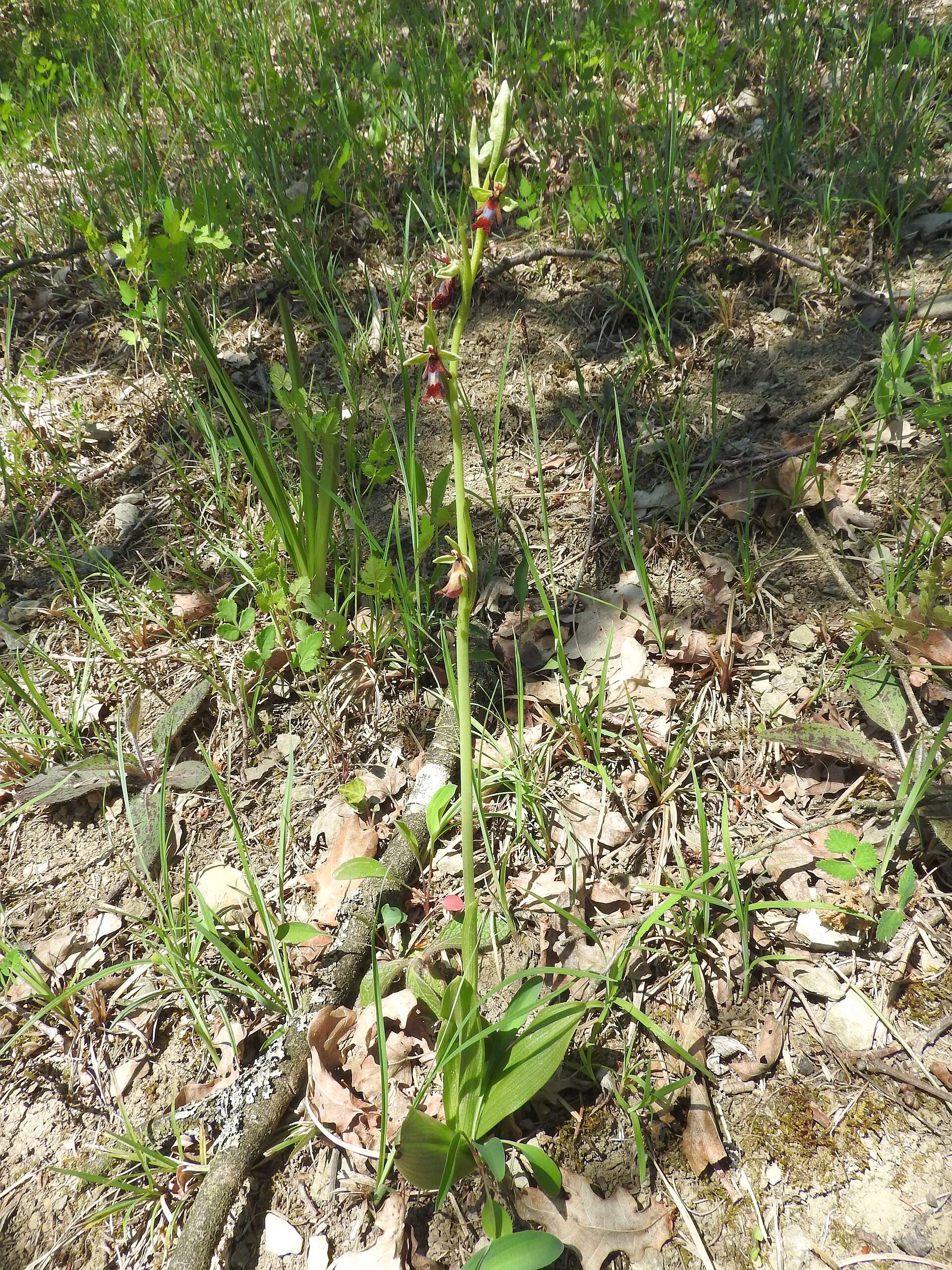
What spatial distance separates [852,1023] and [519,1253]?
702mm

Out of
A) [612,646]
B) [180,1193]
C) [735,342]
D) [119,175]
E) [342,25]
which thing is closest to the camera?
[180,1193]

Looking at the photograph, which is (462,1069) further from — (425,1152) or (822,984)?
(822,984)

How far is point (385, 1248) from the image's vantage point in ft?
3.92

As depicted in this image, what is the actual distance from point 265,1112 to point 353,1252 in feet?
0.87

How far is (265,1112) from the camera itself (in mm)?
1315

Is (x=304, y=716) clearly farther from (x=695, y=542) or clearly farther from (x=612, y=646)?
(x=695, y=542)

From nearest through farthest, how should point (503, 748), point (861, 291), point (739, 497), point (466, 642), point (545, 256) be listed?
point (466, 642) → point (503, 748) → point (739, 497) → point (861, 291) → point (545, 256)

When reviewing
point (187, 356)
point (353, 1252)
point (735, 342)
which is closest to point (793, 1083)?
point (353, 1252)

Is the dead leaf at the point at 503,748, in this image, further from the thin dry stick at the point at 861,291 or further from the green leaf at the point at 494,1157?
the thin dry stick at the point at 861,291

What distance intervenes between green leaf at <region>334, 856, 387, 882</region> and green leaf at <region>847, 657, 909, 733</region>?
1.09 m

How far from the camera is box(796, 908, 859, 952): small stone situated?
54.1 inches

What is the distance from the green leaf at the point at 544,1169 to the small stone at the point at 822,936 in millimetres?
617

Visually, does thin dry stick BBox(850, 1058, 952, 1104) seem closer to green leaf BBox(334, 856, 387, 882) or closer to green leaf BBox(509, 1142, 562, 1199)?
green leaf BBox(509, 1142, 562, 1199)

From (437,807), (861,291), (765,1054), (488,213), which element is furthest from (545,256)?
(765,1054)
